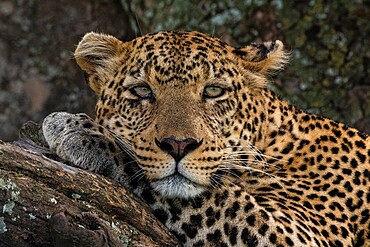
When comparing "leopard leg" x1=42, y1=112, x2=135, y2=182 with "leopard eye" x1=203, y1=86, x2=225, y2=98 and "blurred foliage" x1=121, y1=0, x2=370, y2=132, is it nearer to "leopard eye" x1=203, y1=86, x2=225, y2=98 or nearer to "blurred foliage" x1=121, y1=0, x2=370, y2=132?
"leopard eye" x1=203, y1=86, x2=225, y2=98

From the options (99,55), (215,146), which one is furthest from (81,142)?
(99,55)

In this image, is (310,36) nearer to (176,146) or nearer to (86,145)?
(86,145)

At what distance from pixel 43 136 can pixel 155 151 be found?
1497mm

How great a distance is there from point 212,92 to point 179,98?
393mm

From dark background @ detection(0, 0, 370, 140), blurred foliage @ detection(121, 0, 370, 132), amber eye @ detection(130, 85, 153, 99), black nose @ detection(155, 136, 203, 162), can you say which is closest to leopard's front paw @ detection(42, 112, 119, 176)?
amber eye @ detection(130, 85, 153, 99)

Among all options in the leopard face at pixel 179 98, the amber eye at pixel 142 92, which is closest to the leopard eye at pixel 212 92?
the leopard face at pixel 179 98

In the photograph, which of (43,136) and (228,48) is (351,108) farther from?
(43,136)

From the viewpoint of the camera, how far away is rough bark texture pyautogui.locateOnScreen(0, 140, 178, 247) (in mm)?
7113

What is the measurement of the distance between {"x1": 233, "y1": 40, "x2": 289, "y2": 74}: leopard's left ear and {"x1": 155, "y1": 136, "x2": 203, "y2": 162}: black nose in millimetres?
1482

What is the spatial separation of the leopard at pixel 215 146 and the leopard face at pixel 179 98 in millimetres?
11

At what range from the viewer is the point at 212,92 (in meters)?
9.16

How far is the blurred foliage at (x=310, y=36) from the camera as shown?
1439cm

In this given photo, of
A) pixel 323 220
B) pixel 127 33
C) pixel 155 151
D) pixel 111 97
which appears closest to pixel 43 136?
pixel 111 97

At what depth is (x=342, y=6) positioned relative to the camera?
1474 cm
